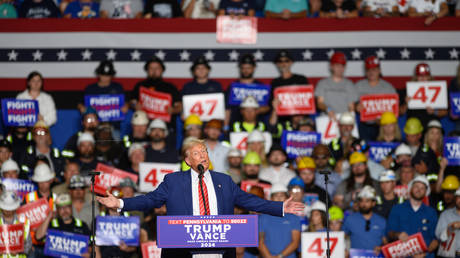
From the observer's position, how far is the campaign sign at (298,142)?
1192 cm

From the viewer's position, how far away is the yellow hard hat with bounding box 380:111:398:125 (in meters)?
12.3

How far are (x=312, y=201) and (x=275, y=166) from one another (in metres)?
0.85

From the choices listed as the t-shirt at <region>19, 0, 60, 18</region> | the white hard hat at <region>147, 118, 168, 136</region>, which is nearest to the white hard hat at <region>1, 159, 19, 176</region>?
the white hard hat at <region>147, 118, 168, 136</region>

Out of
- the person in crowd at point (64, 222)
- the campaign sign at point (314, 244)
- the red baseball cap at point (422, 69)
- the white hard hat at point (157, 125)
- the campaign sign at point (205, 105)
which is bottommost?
the campaign sign at point (314, 244)

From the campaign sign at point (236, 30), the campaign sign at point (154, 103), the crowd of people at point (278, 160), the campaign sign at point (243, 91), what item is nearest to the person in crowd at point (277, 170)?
the crowd of people at point (278, 160)

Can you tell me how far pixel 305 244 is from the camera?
9.94 m

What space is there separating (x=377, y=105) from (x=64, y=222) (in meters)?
4.96

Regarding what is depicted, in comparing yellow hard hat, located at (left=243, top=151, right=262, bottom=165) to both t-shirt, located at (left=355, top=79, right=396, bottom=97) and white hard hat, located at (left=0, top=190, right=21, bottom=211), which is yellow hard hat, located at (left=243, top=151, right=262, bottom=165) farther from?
white hard hat, located at (left=0, top=190, right=21, bottom=211)

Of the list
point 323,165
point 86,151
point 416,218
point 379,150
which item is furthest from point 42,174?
point 416,218

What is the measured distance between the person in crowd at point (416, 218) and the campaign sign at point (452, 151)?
858mm

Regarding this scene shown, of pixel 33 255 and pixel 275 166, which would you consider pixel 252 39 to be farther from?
pixel 33 255

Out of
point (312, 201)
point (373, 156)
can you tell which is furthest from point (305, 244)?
point (373, 156)

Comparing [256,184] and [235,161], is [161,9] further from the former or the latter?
[256,184]

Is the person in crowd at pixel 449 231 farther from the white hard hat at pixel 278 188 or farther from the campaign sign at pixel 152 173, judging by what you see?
the campaign sign at pixel 152 173
